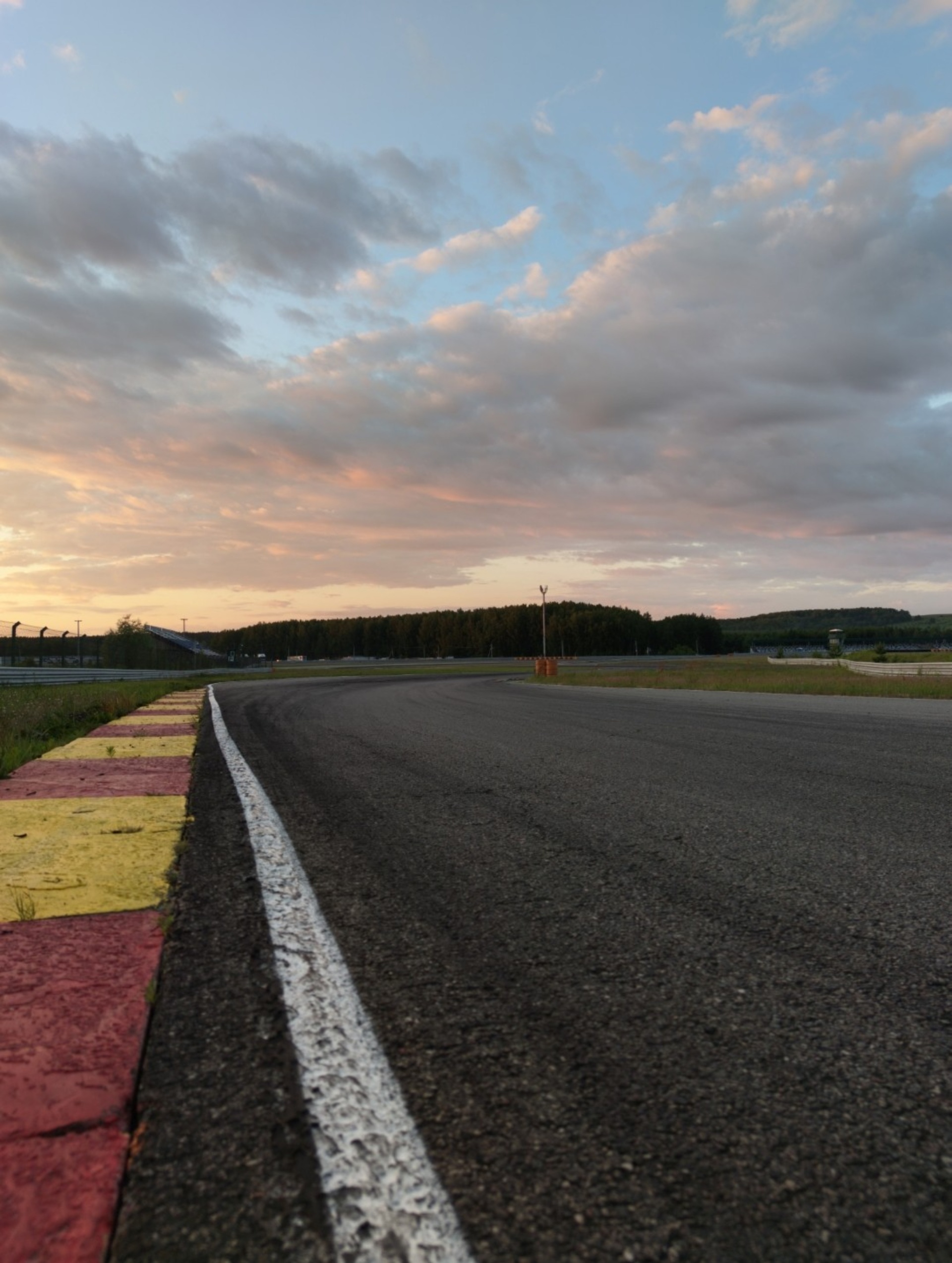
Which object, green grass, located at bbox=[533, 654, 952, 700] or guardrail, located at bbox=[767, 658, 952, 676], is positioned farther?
guardrail, located at bbox=[767, 658, 952, 676]

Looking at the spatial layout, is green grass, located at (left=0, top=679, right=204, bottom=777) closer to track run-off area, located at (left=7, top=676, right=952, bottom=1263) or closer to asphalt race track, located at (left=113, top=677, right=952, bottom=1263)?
track run-off area, located at (left=7, top=676, right=952, bottom=1263)

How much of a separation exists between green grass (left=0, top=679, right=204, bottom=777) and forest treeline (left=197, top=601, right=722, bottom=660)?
333ft

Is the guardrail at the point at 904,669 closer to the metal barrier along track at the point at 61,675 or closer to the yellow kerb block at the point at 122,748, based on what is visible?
the yellow kerb block at the point at 122,748

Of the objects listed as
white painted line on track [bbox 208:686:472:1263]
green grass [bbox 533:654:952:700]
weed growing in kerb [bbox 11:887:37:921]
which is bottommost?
green grass [bbox 533:654:952:700]

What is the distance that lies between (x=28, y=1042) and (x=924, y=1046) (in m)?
2.10

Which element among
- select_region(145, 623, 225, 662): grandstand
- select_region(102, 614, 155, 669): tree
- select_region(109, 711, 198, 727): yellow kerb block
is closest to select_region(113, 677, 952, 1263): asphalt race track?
select_region(109, 711, 198, 727): yellow kerb block

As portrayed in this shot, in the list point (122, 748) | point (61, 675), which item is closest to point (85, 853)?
point (122, 748)

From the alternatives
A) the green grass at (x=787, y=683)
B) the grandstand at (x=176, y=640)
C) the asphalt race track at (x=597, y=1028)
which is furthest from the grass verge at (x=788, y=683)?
the grandstand at (x=176, y=640)

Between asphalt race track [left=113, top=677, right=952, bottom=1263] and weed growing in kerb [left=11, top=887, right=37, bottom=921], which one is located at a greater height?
weed growing in kerb [left=11, top=887, right=37, bottom=921]

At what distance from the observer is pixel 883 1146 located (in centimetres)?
146

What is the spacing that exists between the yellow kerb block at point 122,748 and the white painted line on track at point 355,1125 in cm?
511

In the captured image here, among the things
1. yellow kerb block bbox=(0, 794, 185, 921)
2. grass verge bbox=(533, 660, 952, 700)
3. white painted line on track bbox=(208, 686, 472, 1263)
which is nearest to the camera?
white painted line on track bbox=(208, 686, 472, 1263)

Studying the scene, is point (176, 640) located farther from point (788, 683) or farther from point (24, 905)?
point (24, 905)

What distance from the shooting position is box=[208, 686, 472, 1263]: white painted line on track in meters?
1.23
